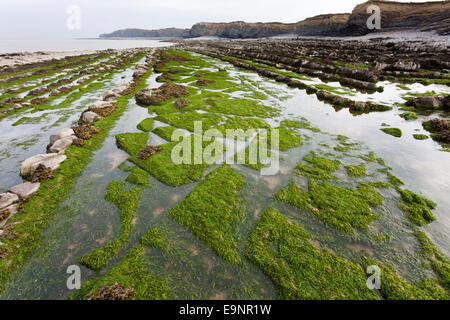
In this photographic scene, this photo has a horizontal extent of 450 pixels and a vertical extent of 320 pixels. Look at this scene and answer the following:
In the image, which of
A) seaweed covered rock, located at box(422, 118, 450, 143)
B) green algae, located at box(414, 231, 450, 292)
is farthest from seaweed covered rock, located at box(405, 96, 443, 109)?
green algae, located at box(414, 231, 450, 292)

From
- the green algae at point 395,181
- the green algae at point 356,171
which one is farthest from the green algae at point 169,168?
the green algae at point 395,181

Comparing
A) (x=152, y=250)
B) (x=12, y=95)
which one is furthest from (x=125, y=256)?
(x=12, y=95)

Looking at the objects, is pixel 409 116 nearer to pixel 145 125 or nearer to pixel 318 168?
Answer: pixel 318 168

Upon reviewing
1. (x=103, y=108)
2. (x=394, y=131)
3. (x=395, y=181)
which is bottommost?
(x=395, y=181)

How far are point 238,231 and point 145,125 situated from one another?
12.4 metres

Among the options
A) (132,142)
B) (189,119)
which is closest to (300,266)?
(132,142)

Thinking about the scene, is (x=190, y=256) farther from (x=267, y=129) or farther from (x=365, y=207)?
(x=267, y=129)

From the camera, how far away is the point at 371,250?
626cm

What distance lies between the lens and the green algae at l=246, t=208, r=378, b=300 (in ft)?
17.0

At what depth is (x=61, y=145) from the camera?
11.7 m

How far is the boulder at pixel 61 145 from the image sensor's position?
11.4m

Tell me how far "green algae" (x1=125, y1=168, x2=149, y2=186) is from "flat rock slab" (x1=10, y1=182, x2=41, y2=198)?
150 inches

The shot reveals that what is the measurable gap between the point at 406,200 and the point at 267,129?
925 centimetres
